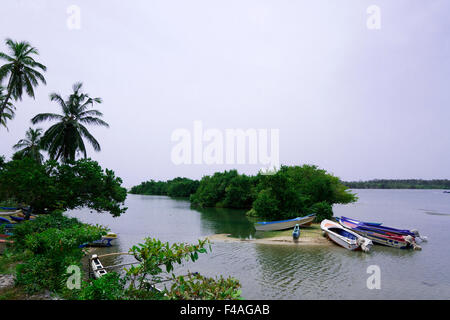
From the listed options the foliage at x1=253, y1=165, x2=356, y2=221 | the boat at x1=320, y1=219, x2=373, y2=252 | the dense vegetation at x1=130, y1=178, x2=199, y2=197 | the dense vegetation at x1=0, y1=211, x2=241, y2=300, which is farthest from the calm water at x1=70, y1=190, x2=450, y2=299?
the dense vegetation at x1=130, y1=178, x2=199, y2=197

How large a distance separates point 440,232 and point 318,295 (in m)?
26.4

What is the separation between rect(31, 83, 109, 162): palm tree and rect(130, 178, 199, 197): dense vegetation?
3405 inches

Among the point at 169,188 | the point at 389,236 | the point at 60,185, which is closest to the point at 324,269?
the point at 389,236

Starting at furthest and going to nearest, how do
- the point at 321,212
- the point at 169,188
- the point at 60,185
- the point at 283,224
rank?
the point at 169,188
the point at 321,212
the point at 283,224
the point at 60,185

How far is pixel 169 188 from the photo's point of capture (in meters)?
125

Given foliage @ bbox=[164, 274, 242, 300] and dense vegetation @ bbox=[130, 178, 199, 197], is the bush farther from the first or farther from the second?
dense vegetation @ bbox=[130, 178, 199, 197]

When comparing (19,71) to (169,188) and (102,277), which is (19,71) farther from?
(169,188)

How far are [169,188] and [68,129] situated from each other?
101319 mm

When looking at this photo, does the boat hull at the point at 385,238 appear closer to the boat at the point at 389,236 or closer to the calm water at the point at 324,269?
the boat at the point at 389,236

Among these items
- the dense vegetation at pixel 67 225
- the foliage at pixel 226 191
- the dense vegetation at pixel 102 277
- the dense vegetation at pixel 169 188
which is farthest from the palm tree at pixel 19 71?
the dense vegetation at pixel 169 188

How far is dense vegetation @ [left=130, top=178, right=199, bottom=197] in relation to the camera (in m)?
115

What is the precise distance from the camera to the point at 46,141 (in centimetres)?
2483
